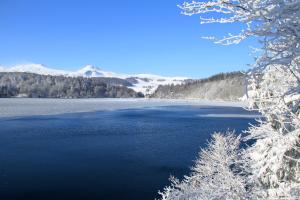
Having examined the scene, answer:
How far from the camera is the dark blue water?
71.4ft

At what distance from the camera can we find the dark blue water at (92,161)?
21.8 metres

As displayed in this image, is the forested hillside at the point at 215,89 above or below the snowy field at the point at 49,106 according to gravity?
above

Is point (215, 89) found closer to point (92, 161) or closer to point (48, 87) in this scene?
point (48, 87)

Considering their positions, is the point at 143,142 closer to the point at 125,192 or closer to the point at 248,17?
the point at 125,192

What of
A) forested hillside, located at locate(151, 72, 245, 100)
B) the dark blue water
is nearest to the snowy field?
the dark blue water

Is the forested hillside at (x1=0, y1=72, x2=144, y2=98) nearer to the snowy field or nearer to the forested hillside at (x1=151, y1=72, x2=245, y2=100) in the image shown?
the forested hillside at (x1=151, y1=72, x2=245, y2=100)

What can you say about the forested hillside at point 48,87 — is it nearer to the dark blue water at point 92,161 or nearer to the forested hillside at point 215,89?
the forested hillside at point 215,89

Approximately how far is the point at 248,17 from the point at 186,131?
129ft

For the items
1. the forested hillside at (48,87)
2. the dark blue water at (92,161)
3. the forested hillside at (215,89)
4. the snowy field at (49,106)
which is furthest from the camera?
the forested hillside at (48,87)

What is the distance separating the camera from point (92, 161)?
28.2 meters

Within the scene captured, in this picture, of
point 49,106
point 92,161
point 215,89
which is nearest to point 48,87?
point 215,89

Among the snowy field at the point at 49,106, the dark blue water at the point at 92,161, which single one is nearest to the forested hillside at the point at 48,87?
the snowy field at the point at 49,106

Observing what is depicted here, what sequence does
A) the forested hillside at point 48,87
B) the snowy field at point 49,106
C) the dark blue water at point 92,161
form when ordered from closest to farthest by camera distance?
1. the dark blue water at point 92,161
2. the snowy field at point 49,106
3. the forested hillside at point 48,87

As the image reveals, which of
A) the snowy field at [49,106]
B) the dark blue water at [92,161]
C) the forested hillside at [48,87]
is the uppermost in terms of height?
the forested hillside at [48,87]
